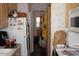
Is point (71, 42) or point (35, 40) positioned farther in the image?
point (35, 40)

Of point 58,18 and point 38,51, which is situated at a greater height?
point 58,18

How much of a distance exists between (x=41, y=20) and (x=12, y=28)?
0.36m

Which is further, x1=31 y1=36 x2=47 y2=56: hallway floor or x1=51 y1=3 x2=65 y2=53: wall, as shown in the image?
x1=51 y1=3 x2=65 y2=53: wall

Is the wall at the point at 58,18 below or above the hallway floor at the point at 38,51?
above

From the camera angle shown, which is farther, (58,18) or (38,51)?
(38,51)

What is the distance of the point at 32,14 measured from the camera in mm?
1589

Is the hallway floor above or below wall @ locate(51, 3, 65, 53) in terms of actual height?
below

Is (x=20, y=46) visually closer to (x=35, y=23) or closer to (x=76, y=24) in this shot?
(x=35, y=23)

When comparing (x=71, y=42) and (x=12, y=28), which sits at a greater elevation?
(x=12, y=28)

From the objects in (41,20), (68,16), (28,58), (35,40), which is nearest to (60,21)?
(68,16)

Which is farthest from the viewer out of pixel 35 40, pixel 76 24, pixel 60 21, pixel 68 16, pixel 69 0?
pixel 35 40

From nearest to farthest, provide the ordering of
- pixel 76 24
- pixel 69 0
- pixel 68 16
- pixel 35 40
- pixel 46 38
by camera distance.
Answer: pixel 69 0 → pixel 76 24 → pixel 68 16 → pixel 35 40 → pixel 46 38

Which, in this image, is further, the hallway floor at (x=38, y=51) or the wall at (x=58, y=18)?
the wall at (x=58, y=18)

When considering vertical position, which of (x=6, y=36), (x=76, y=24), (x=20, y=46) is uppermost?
(x=76, y=24)
